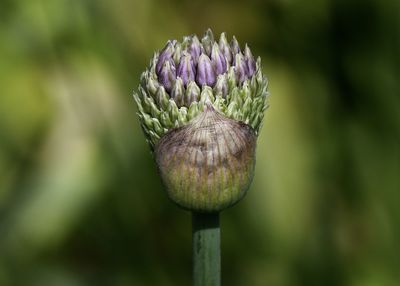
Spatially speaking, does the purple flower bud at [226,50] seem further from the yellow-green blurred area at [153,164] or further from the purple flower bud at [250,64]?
the yellow-green blurred area at [153,164]

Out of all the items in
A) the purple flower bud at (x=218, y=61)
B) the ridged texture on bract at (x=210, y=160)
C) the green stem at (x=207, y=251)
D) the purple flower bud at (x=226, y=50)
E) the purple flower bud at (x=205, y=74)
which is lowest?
the green stem at (x=207, y=251)

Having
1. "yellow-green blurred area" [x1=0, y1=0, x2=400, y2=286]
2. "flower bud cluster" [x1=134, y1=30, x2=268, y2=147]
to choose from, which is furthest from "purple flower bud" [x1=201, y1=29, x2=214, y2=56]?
"yellow-green blurred area" [x1=0, y1=0, x2=400, y2=286]

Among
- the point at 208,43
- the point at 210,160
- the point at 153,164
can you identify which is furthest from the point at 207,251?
the point at 153,164

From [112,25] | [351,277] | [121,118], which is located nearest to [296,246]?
[351,277]

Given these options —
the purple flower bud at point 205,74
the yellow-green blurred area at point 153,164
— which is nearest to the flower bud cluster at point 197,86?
the purple flower bud at point 205,74

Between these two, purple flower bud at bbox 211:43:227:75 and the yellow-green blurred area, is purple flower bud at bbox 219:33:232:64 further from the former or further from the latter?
the yellow-green blurred area

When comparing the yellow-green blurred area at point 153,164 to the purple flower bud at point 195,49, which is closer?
the purple flower bud at point 195,49

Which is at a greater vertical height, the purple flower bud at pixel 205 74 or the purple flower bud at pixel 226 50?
the purple flower bud at pixel 226 50

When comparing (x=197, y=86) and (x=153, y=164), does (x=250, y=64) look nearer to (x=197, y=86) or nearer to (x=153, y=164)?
(x=197, y=86)
